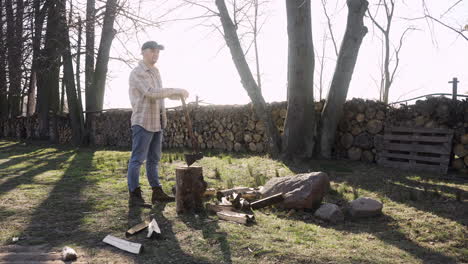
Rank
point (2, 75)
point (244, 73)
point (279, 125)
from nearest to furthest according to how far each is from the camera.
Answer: point (244, 73), point (279, 125), point (2, 75)

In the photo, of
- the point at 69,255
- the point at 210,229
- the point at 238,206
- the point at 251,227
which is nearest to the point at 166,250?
the point at 210,229

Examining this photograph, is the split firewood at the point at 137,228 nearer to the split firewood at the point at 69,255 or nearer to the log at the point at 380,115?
the split firewood at the point at 69,255

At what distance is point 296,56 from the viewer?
7.39 metres

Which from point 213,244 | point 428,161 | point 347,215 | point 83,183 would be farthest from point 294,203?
point 428,161

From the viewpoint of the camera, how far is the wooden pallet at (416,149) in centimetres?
651

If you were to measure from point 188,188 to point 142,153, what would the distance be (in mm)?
743

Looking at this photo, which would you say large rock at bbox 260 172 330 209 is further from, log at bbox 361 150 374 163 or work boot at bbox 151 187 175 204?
log at bbox 361 150 374 163

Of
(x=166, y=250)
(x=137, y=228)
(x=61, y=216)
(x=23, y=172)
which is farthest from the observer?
(x=23, y=172)

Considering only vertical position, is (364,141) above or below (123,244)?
above

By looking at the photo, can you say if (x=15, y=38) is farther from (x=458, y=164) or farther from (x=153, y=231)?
(x=458, y=164)

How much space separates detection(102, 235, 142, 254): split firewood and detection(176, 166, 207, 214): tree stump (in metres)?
0.93

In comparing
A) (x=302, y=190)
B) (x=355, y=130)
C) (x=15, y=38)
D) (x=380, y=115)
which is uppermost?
(x=15, y=38)

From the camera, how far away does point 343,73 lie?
732 centimetres

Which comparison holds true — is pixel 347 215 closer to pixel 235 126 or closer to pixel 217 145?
pixel 235 126
